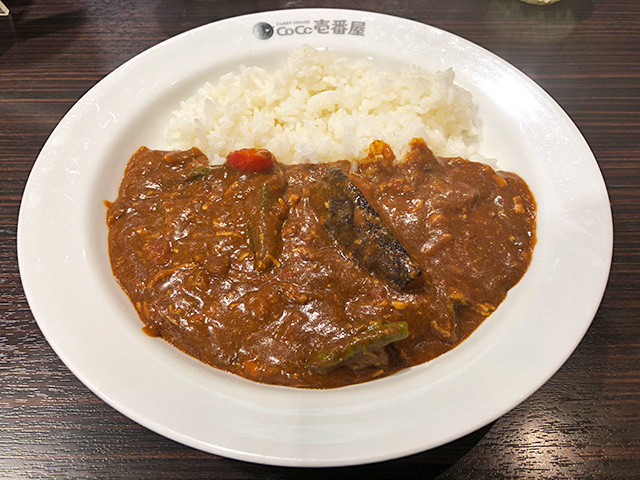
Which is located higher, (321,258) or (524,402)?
(321,258)

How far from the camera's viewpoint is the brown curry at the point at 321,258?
2.10 metres

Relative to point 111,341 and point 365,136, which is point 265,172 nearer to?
point 365,136

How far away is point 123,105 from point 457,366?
2579 mm

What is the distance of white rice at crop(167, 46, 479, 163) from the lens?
302 cm

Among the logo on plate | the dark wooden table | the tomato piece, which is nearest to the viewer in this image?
the dark wooden table

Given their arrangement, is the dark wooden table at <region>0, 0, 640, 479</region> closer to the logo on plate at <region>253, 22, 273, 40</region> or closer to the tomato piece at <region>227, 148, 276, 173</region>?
the logo on plate at <region>253, 22, 273, 40</region>

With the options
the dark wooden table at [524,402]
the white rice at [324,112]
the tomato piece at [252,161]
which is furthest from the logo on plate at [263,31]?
the tomato piece at [252,161]

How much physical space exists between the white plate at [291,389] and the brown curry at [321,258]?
92 mm

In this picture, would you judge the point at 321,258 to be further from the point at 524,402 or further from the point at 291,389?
the point at 524,402

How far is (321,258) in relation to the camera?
2.33 m

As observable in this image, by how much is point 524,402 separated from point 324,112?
2.15 m

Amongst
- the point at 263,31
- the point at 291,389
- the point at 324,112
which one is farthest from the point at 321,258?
the point at 263,31

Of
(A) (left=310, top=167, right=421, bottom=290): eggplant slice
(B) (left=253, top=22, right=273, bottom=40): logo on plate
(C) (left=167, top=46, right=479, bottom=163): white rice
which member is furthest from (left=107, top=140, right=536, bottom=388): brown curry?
(B) (left=253, top=22, right=273, bottom=40): logo on plate

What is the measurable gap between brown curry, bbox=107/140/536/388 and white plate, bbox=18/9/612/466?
0.30ft
